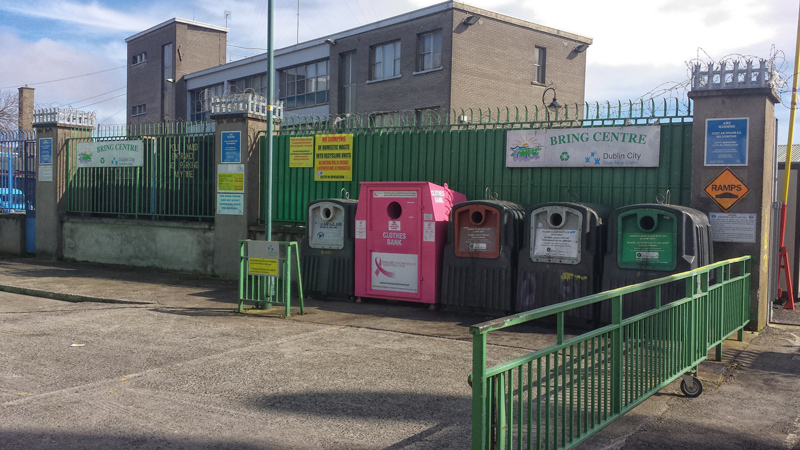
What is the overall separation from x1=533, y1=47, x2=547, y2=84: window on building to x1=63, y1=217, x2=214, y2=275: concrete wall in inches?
842

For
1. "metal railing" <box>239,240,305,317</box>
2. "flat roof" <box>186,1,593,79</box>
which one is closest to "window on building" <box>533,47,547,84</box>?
"flat roof" <box>186,1,593,79</box>

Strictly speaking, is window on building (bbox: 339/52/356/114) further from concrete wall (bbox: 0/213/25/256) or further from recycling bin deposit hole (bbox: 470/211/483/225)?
recycling bin deposit hole (bbox: 470/211/483/225)

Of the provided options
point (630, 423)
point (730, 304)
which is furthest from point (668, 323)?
point (730, 304)

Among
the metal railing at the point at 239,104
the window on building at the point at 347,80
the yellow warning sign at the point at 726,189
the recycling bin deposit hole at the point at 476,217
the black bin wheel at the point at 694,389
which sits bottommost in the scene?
the black bin wheel at the point at 694,389

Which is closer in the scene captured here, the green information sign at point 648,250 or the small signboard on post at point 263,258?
the green information sign at point 648,250

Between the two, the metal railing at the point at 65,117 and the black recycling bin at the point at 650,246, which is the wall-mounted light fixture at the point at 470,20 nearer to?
the metal railing at the point at 65,117

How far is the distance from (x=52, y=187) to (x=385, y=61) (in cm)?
1719

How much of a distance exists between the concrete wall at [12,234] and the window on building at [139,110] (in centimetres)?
3021

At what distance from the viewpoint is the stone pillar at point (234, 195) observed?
12.6m

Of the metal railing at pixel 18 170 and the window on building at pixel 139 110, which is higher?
the window on building at pixel 139 110

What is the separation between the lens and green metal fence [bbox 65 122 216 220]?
1360 centimetres

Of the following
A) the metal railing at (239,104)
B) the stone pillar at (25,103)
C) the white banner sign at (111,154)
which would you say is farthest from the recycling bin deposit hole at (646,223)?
the stone pillar at (25,103)

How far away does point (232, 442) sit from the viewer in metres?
4.30

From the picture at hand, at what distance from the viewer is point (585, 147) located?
9.62 m
